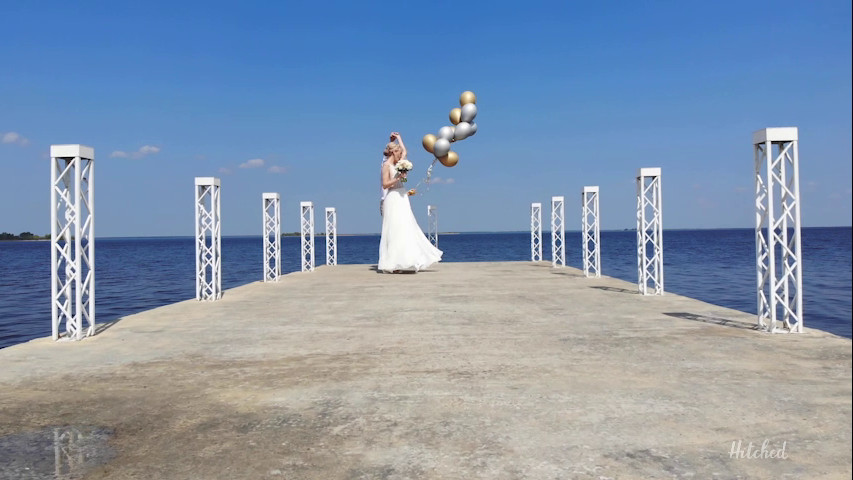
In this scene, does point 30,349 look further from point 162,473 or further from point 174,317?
point 162,473

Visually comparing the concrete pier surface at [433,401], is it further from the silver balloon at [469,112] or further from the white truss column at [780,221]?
the silver balloon at [469,112]

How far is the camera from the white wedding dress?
66.3ft

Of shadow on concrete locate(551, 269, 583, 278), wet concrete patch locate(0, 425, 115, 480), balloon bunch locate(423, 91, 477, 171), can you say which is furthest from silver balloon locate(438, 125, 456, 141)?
wet concrete patch locate(0, 425, 115, 480)

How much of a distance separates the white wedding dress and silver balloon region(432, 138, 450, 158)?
182cm

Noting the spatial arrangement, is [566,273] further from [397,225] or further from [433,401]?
[433,401]

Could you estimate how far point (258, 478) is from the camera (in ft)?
12.3

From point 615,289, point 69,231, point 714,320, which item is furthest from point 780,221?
point 69,231

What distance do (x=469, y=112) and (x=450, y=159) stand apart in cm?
165

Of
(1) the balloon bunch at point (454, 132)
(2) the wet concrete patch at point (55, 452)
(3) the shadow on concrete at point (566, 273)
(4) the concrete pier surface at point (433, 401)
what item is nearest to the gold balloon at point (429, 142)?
(1) the balloon bunch at point (454, 132)

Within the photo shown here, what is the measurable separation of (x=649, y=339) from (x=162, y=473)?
6508mm

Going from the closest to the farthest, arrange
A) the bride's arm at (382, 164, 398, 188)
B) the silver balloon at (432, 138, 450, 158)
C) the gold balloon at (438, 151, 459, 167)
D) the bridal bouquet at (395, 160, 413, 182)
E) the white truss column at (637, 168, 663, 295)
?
the white truss column at (637, 168, 663, 295) < the silver balloon at (432, 138, 450, 158) < the bridal bouquet at (395, 160, 413, 182) < the gold balloon at (438, 151, 459, 167) < the bride's arm at (382, 164, 398, 188)

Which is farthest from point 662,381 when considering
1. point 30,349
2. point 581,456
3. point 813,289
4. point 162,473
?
point 813,289

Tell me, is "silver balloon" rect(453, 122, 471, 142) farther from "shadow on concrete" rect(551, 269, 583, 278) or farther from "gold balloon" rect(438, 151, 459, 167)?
"shadow on concrete" rect(551, 269, 583, 278)

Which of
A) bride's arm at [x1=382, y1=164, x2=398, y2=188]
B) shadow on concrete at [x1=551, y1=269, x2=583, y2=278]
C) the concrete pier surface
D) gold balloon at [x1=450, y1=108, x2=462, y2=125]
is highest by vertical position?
gold balloon at [x1=450, y1=108, x2=462, y2=125]
